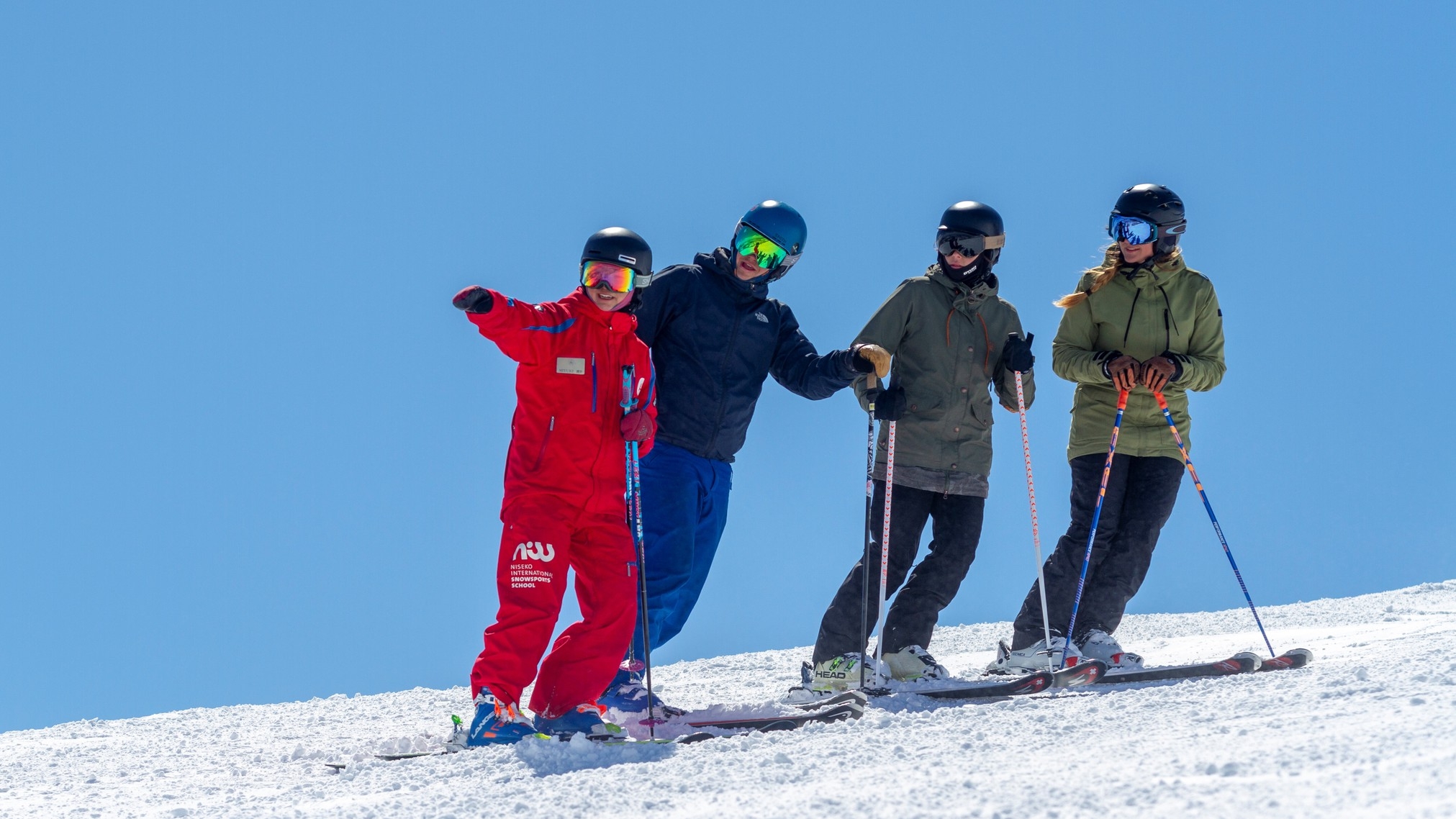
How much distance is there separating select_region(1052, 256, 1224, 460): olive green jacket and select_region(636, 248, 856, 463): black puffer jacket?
134 cm

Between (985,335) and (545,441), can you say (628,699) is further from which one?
(985,335)

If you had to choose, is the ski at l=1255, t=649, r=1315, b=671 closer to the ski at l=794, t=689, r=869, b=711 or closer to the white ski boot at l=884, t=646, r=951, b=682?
the white ski boot at l=884, t=646, r=951, b=682

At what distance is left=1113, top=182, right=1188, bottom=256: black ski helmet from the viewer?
6121mm

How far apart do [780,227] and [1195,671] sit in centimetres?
281

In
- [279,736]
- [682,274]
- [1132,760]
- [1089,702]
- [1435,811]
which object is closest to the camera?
Result: [1435,811]

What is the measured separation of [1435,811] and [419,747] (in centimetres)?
363

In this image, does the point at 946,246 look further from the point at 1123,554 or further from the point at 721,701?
the point at 721,701

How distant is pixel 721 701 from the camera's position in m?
6.77

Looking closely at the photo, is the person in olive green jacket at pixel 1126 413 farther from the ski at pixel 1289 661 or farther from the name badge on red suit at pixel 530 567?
the name badge on red suit at pixel 530 567

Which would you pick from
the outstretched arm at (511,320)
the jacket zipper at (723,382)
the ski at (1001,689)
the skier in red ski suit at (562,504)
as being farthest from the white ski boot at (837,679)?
the outstretched arm at (511,320)

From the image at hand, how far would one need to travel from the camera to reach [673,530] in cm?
570

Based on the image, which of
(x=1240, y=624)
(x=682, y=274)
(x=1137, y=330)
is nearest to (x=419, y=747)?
(x=682, y=274)

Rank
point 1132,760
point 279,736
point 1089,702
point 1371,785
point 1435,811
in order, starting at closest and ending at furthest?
point 1435,811 < point 1371,785 < point 1132,760 < point 1089,702 < point 279,736

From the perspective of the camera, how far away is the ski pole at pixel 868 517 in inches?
224
